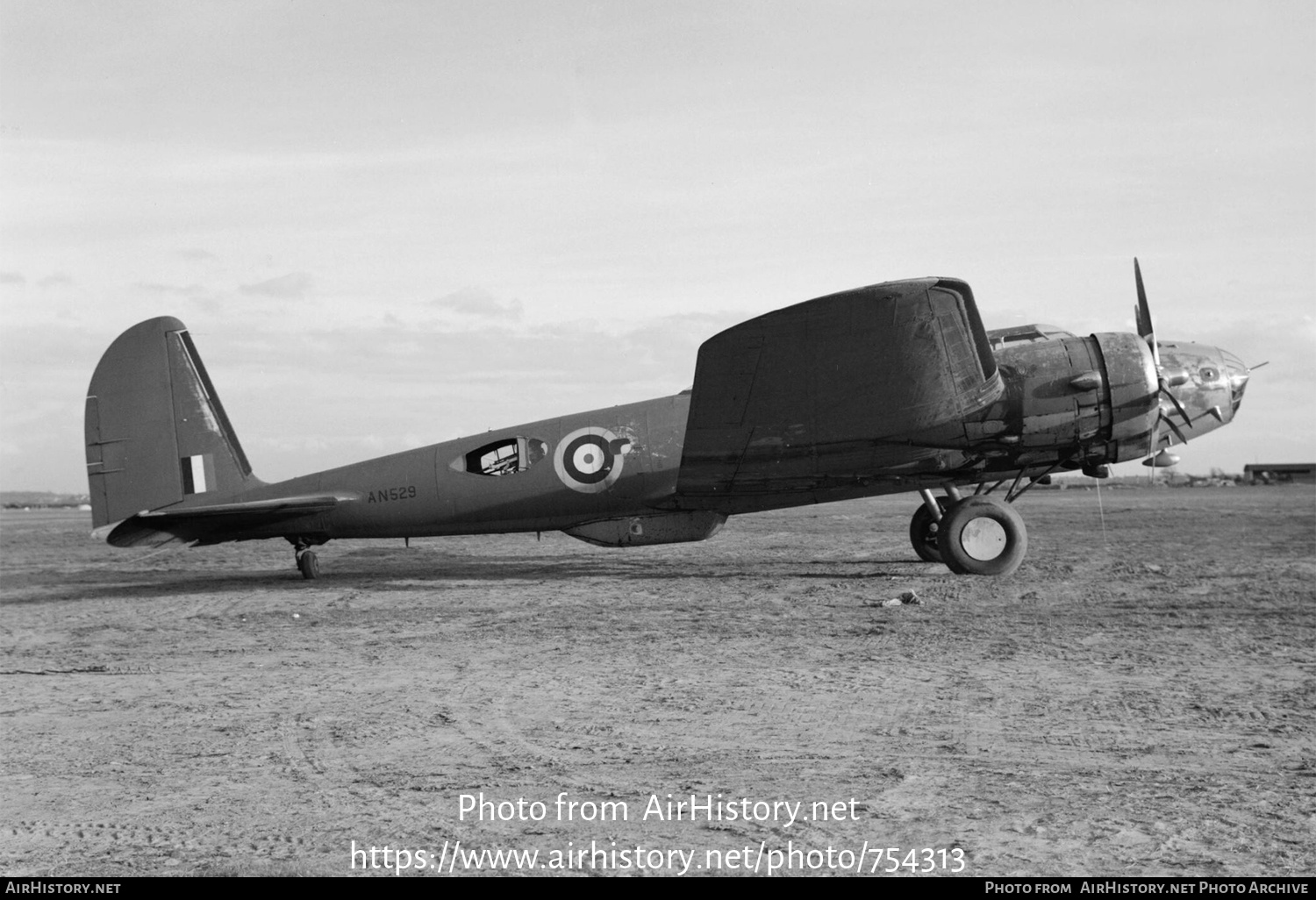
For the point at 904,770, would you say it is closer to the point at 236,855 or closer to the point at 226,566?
the point at 236,855

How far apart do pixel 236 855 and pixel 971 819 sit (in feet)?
9.77

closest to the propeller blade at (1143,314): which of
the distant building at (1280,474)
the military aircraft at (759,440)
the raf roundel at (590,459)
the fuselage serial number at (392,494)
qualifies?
the military aircraft at (759,440)

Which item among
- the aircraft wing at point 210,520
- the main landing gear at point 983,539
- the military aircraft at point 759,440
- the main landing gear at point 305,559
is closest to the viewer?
the military aircraft at point 759,440

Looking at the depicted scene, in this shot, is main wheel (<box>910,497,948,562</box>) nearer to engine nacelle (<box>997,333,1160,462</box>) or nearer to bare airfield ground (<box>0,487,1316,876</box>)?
bare airfield ground (<box>0,487,1316,876</box>)

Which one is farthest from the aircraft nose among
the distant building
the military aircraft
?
the distant building

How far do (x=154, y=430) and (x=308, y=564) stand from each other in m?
2.78

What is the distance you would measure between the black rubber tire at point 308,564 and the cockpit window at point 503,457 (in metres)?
2.58

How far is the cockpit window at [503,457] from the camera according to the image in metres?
14.8

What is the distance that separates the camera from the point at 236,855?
4.30 meters

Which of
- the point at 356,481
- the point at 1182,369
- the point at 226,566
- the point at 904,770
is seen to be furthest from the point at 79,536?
the point at 904,770

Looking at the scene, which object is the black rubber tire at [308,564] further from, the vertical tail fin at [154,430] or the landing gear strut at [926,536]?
the landing gear strut at [926,536]

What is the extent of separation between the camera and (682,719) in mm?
6559

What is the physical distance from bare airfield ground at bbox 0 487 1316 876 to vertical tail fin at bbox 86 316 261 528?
1.74 metres

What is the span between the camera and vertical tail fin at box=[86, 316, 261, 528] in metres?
15.0
